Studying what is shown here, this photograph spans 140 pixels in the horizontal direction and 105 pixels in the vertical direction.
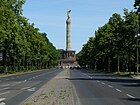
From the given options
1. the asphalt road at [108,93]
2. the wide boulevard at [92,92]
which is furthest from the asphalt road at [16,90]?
the asphalt road at [108,93]

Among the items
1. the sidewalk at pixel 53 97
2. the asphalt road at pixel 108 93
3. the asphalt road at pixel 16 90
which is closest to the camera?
the sidewalk at pixel 53 97

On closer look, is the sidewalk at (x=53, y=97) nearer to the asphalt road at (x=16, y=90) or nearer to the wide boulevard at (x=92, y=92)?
the wide boulevard at (x=92, y=92)

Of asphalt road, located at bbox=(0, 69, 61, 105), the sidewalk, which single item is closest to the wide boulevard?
asphalt road, located at bbox=(0, 69, 61, 105)

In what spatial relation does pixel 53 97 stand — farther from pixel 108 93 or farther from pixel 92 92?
pixel 92 92

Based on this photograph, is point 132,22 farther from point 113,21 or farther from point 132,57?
point 113,21

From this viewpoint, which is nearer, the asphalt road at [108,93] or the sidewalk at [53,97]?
the sidewalk at [53,97]

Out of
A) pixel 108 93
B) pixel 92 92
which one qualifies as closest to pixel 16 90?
pixel 92 92

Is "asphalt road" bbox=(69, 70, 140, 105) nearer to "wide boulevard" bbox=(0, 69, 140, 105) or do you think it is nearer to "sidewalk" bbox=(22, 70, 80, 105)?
"wide boulevard" bbox=(0, 69, 140, 105)

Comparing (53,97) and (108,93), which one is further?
(108,93)

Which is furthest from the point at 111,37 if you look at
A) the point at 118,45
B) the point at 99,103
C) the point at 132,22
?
the point at 99,103

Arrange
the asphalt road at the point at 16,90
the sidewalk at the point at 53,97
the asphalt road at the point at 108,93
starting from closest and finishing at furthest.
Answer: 1. the sidewalk at the point at 53,97
2. the asphalt road at the point at 108,93
3. the asphalt road at the point at 16,90

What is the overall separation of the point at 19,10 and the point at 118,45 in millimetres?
18893

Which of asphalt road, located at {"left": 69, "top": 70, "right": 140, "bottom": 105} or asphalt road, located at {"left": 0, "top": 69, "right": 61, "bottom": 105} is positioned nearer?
asphalt road, located at {"left": 69, "top": 70, "right": 140, "bottom": 105}

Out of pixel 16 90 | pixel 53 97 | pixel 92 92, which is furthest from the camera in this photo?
pixel 16 90
